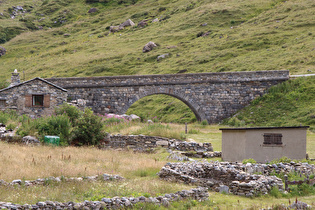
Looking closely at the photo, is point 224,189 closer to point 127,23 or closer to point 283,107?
point 283,107

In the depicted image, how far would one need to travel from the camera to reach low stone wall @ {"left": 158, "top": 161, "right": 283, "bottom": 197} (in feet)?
38.3

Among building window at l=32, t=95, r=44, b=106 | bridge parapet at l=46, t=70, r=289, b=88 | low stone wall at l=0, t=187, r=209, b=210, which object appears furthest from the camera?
bridge parapet at l=46, t=70, r=289, b=88

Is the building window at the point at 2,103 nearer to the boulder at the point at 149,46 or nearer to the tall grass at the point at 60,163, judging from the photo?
the tall grass at the point at 60,163

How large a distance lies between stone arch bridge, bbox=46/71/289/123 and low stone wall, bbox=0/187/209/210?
25.3 metres

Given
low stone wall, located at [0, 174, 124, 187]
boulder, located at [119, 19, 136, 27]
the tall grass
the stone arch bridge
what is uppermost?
boulder, located at [119, 19, 136, 27]

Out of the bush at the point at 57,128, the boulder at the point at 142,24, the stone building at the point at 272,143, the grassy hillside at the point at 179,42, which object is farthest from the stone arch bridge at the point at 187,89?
the boulder at the point at 142,24

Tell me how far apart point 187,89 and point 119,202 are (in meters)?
26.8

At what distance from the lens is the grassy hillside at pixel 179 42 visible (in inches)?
1817

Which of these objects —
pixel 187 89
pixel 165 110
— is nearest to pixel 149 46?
pixel 165 110

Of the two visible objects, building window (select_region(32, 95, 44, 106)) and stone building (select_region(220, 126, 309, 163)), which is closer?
stone building (select_region(220, 126, 309, 163))

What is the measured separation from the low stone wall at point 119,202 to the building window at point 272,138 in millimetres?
6758

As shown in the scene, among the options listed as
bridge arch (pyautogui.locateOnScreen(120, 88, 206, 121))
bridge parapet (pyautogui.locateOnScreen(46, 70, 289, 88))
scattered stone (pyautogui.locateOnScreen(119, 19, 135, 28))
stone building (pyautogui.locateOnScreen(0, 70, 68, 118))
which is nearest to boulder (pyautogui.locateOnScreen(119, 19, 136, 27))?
scattered stone (pyautogui.locateOnScreen(119, 19, 135, 28))

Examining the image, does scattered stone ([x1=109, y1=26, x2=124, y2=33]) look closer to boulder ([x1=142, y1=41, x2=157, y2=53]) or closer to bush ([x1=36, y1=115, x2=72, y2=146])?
boulder ([x1=142, y1=41, x2=157, y2=53])

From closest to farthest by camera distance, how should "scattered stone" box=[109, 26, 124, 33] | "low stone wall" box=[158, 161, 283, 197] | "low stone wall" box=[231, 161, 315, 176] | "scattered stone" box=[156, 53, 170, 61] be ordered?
"low stone wall" box=[158, 161, 283, 197]
"low stone wall" box=[231, 161, 315, 176]
"scattered stone" box=[156, 53, 170, 61]
"scattered stone" box=[109, 26, 124, 33]
